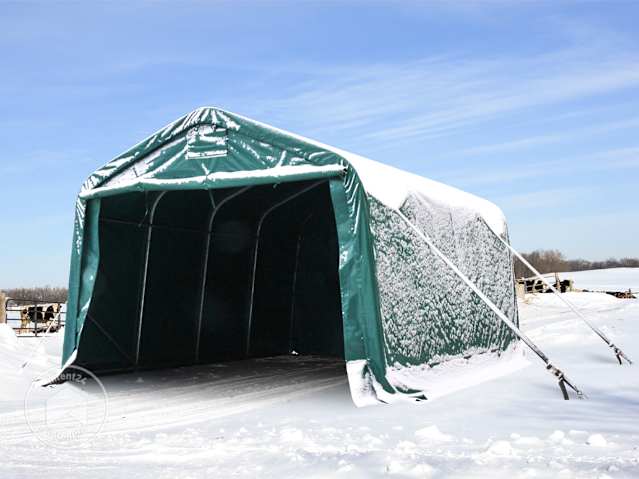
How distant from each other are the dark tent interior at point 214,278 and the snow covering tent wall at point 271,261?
21 millimetres

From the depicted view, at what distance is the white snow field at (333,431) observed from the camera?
13.7 ft

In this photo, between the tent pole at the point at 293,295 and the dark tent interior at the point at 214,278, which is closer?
the dark tent interior at the point at 214,278

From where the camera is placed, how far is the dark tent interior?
344 inches

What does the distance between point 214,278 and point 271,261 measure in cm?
131

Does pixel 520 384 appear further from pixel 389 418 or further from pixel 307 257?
pixel 307 257

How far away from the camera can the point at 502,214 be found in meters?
11.0

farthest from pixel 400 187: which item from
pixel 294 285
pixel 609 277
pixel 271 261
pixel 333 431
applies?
pixel 609 277

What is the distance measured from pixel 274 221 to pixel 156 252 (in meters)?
2.45

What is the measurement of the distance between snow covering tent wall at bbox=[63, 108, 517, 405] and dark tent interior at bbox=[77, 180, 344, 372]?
21 mm

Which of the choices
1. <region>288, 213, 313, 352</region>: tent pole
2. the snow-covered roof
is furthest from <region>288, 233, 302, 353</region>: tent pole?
the snow-covered roof
